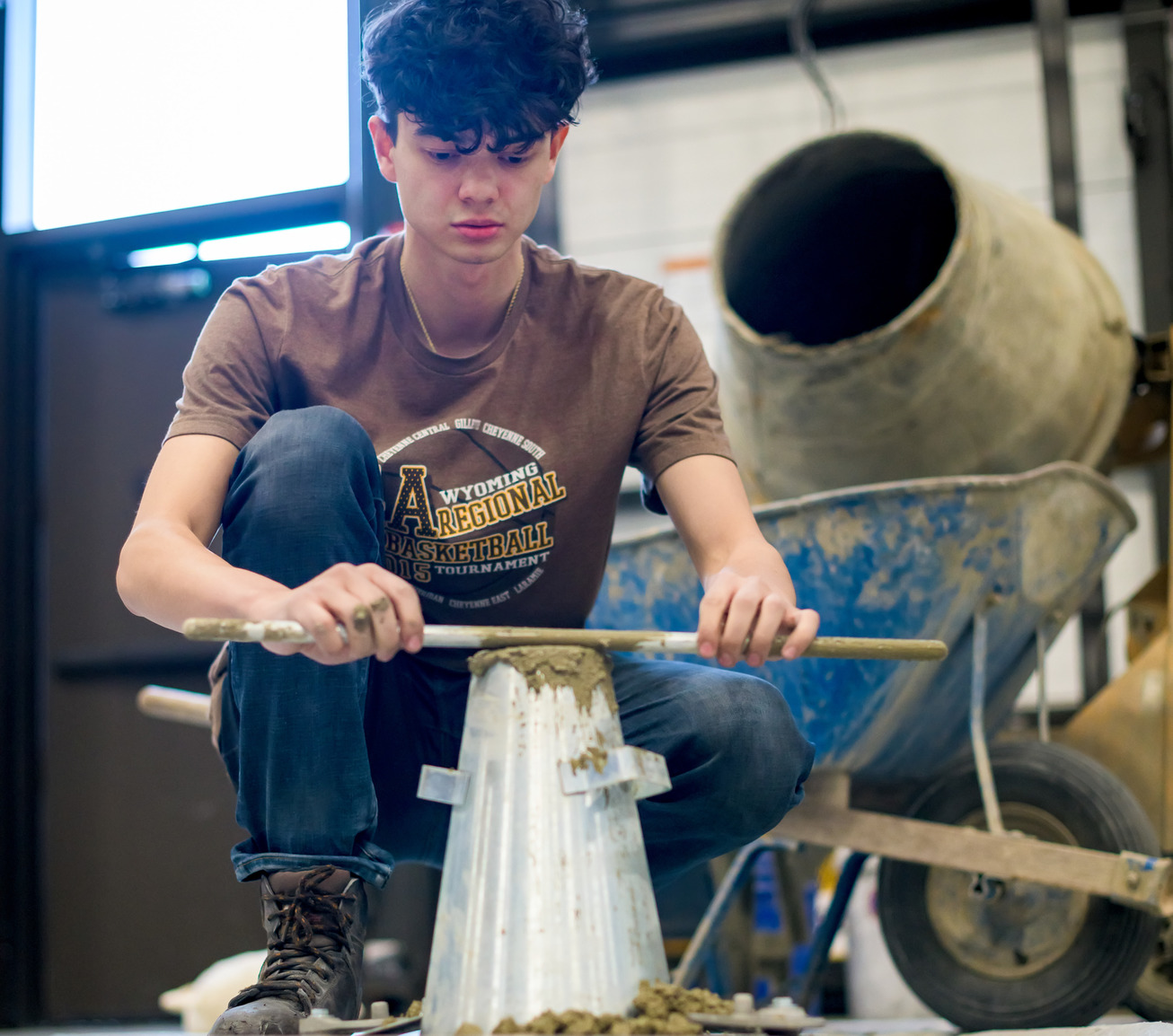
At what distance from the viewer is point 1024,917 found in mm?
1613

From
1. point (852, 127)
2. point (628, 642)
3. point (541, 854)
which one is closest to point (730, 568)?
point (628, 642)

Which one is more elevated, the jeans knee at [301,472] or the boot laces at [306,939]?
the jeans knee at [301,472]

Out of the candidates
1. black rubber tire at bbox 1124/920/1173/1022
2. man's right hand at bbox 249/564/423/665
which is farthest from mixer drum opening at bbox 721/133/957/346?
man's right hand at bbox 249/564/423/665

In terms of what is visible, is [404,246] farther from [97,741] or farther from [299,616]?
[97,741]

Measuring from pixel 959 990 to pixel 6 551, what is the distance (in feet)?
8.63

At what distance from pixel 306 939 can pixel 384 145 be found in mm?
754

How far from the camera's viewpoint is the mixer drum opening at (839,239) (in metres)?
1.94

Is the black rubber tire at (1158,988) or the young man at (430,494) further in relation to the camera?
the black rubber tire at (1158,988)

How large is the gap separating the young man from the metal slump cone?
11 centimetres

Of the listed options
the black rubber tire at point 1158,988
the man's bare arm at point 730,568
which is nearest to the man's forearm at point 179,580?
the man's bare arm at point 730,568

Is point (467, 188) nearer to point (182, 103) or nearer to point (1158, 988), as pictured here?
point (1158, 988)

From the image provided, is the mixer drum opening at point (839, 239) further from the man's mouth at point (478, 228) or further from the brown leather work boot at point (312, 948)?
the brown leather work boot at point (312, 948)

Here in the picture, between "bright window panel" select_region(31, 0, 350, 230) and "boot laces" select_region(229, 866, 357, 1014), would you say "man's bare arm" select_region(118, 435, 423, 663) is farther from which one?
"bright window panel" select_region(31, 0, 350, 230)

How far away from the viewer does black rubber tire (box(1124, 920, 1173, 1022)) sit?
1743 mm
